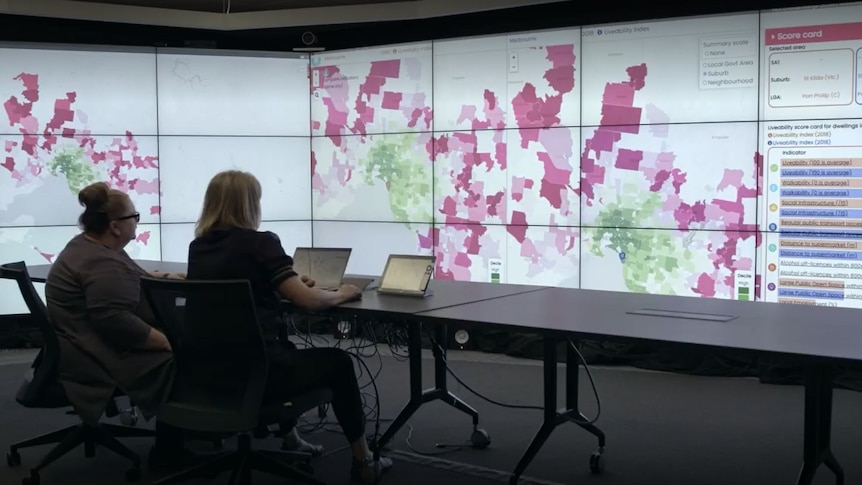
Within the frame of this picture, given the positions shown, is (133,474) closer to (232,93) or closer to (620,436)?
(620,436)


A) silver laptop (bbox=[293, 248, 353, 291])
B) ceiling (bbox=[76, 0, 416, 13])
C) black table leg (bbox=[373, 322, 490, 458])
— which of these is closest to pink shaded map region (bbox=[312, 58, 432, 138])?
ceiling (bbox=[76, 0, 416, 13])

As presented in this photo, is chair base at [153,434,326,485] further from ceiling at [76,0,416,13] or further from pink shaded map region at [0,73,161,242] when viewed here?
ceiling at [76,0,416,13]

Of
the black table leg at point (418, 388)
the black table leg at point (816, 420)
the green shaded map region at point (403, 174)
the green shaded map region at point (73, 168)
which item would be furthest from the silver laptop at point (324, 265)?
the green shaded map region at point (73, 168)

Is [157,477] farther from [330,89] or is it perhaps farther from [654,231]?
[330,89]

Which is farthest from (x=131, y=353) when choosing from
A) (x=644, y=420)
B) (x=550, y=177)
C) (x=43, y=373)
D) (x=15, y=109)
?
(x=15, y=109)

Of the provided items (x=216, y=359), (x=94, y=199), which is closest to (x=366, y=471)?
(x=216, y=359)

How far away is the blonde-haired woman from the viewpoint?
9.64 feet

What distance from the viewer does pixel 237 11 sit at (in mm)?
6500

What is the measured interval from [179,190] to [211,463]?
3.56m

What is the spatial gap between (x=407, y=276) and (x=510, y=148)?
234 cm

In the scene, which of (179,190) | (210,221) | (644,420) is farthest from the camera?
(179,190)

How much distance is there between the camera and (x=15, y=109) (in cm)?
598

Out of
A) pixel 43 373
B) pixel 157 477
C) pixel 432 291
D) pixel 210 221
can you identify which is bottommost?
pixel 157 477

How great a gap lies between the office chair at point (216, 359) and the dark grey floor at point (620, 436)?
0.62 m
